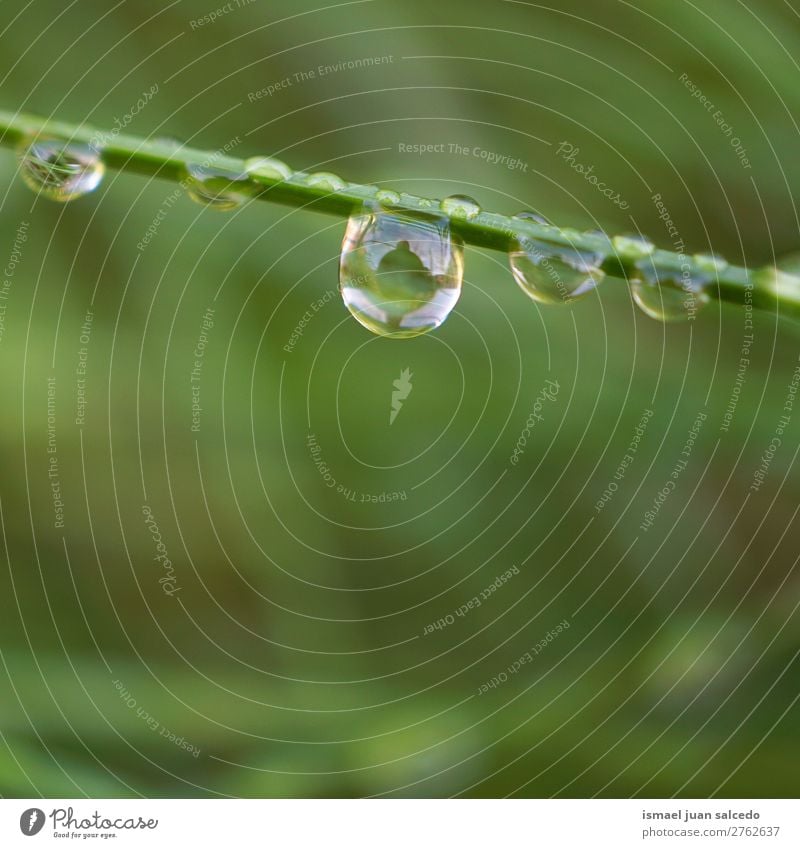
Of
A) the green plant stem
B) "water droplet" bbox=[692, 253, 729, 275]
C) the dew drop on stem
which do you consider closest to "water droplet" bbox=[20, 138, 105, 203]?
the green plant stem

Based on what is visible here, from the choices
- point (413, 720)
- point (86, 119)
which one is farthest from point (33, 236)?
point (413, 720)

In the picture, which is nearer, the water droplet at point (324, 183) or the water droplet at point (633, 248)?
the water droplet at point (324, 183)

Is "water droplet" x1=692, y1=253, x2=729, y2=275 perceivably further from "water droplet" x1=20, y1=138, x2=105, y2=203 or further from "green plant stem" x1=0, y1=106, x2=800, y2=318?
"water droplet" x1=20, y1=138, x2=105, y2=203

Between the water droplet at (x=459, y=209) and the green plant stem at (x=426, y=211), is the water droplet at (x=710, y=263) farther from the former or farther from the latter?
the water droplet at (x=459, y=209)
